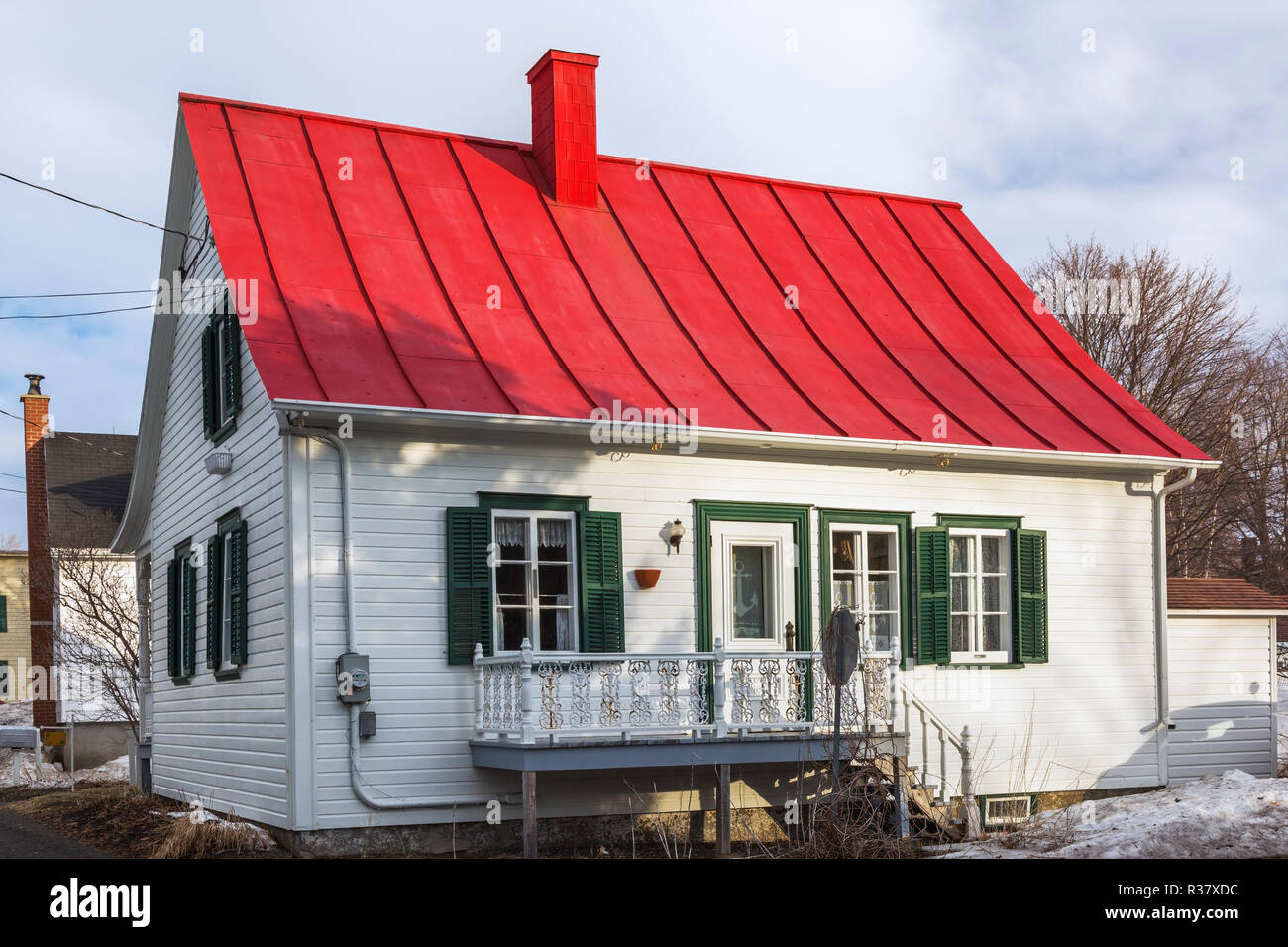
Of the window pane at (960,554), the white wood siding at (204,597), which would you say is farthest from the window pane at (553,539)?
the window pane at (960,554)

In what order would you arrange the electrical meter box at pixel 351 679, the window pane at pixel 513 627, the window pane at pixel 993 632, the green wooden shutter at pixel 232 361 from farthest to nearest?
the window pane at pixel 993 632 → the green wooden shutter at pixel 232 361 → the window pane at pixel 513 627 → the electrical meter box at pixel 351 679

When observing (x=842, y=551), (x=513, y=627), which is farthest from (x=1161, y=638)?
(x=513, y=627)

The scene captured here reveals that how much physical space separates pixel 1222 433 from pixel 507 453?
74.0 ft

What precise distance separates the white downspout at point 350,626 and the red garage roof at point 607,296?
0.47m

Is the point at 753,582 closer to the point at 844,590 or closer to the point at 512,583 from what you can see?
the point at 844,590

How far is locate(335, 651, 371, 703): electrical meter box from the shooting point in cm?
1241

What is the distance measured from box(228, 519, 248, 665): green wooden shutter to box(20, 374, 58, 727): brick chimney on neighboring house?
14705 mm

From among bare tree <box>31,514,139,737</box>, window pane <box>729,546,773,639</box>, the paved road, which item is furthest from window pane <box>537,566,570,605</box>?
bare tree <box>31,514,139,737</box>

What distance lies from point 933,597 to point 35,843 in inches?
392

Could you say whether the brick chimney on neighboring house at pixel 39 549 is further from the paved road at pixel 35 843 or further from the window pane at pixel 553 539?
the window pane at pixel 553 539

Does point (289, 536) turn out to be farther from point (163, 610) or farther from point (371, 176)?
point (163, 610)

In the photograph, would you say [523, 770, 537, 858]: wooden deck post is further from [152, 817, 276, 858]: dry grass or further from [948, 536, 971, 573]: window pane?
[948, 536, 971, 573]: window pane

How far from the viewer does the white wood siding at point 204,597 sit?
42.9 ft

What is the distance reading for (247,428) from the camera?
46.7 ft
